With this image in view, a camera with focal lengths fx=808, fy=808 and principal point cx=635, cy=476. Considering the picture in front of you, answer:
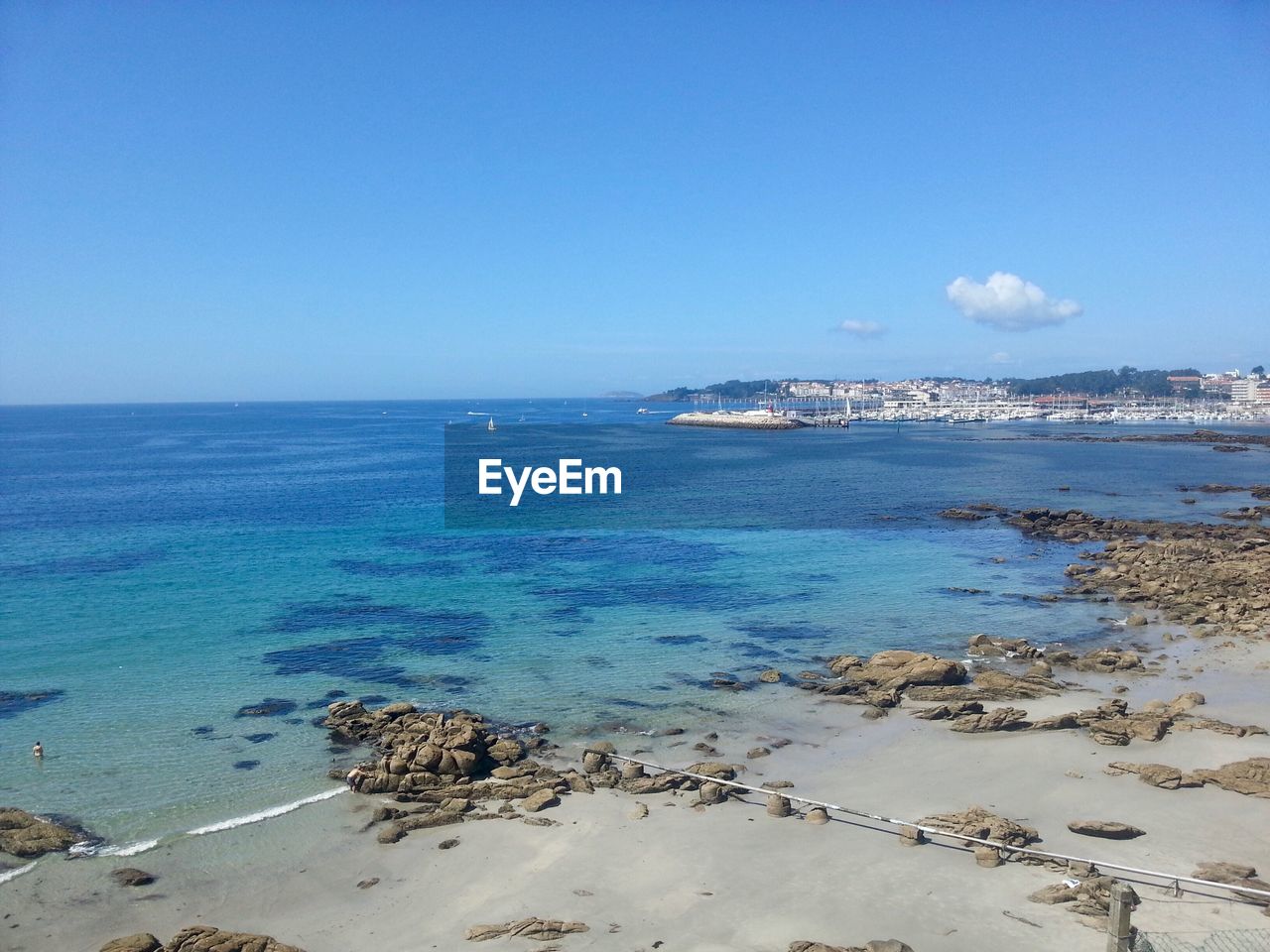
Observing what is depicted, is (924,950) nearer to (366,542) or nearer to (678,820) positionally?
(678,820)

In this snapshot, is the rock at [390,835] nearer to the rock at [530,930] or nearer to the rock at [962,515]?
the rock at [530,930]

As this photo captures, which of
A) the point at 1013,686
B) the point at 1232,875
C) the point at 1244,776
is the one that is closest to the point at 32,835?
the point at 1232,875

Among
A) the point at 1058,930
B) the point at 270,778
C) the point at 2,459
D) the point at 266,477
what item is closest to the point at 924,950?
the point at 1058,930

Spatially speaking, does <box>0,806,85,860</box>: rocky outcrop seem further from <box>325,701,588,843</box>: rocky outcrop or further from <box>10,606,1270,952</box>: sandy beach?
<box>325,701,588,843</box>: rocky outcrop

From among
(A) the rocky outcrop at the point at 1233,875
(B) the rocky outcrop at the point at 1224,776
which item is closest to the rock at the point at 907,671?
(B) the rocky outcrop at the point at 1224,776

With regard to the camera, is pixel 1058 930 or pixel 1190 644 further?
pixel 1190 644

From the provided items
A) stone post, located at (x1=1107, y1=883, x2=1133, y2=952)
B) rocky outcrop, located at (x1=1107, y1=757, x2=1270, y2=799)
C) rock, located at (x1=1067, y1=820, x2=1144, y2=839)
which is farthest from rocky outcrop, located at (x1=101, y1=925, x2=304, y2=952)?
rocky outcrop, located at (x1=1107, y1=757, x2=1270, y2=799)
